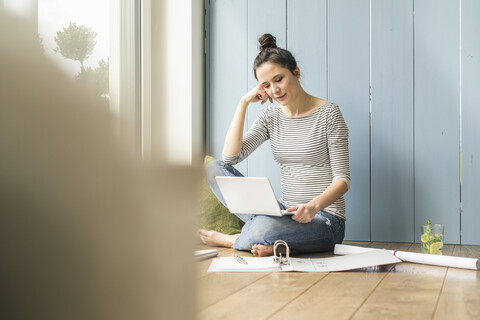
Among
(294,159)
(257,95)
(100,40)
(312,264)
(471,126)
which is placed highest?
(100,40)

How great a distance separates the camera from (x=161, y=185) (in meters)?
0.25

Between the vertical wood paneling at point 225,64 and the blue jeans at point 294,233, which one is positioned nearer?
the blue jeans at point 294,233

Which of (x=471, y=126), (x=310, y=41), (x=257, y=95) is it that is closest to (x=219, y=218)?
(x=257, y=95)

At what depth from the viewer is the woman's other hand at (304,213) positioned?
5.72 feet

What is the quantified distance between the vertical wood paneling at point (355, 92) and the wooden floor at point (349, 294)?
723mm

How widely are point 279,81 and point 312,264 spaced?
2.61 ft

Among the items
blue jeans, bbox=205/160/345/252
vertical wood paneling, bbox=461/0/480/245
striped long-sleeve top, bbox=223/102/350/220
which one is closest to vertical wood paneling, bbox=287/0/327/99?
striped long-sleeve top, bbox=223/102/350/220

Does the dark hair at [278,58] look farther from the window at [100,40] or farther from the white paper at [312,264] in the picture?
the white paper at [312,264]

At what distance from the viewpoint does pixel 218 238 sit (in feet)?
6.73

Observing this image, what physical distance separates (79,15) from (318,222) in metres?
1.17

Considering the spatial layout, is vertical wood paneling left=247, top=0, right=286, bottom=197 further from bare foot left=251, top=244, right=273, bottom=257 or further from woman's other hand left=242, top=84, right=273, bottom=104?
bare foot left=251, top=244, right=273, bottom=257

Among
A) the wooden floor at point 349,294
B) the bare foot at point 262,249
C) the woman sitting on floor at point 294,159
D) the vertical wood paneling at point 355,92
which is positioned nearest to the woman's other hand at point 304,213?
the woman sitting on floor at point 294,159

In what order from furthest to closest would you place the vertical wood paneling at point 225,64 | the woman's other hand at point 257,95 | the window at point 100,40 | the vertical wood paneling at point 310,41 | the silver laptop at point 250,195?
1. the vertical wood paneling at point 225,64
2. the vertical wood paneling at point 310,41
3. the woman's other hand at point 257,95
4. the silver laptop at point 250,195
5. the window at point 100,40

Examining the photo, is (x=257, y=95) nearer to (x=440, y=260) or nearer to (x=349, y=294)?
(x=440, y=260)
